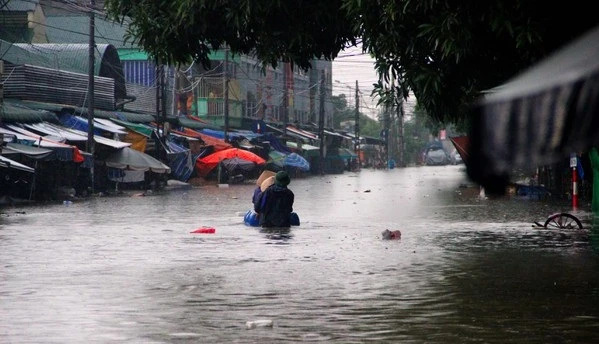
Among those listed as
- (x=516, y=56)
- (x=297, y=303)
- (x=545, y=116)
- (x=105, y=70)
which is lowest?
(x=297, y=303)

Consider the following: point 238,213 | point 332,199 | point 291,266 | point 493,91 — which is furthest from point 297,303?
point 332,199

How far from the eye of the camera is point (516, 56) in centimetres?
1370

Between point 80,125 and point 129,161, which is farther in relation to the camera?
point 80,125

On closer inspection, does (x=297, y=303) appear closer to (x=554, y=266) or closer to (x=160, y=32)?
(x=554, y=266)

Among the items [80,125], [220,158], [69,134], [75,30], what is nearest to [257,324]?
[69,134]

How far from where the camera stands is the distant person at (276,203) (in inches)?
835

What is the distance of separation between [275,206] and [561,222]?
5466mm

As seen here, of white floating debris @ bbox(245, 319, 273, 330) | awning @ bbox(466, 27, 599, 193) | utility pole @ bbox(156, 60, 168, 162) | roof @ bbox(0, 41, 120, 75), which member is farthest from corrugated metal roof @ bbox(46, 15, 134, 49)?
awning @ bbox(466, 27, 599, 193)

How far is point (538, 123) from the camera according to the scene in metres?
4.03

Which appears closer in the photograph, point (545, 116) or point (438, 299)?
point (545, 116)

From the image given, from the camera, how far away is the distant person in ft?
69.6

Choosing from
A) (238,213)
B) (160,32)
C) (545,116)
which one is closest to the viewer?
(545,116)

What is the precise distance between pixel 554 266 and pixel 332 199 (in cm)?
2269

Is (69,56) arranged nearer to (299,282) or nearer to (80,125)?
(80,125)
